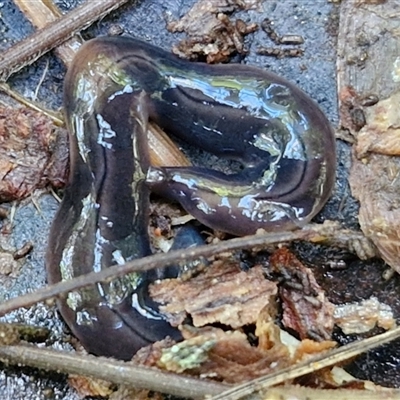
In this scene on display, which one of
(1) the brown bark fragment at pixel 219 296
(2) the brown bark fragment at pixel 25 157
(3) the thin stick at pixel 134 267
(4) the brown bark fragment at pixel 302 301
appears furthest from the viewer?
(2) the brown bark fragment at pixel 25 157

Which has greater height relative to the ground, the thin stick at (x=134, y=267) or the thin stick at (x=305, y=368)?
the thin stick at (x=134, y=267)

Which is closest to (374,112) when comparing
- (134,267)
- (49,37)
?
(134,267)

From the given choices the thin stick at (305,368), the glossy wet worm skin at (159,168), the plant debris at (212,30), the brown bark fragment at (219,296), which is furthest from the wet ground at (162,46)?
the thin stick at (305,368)

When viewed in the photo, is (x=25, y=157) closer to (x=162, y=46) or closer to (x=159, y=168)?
(x=159, y=168)

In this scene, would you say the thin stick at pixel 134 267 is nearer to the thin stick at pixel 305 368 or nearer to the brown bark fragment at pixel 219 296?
the brown bark fragment at pixel 219 296

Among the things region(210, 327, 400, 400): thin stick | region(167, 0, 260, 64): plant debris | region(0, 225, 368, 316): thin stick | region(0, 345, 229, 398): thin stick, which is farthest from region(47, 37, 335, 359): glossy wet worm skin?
region(210, 327, 400, 400): thin stick

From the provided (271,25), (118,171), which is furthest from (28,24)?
(271,25)
